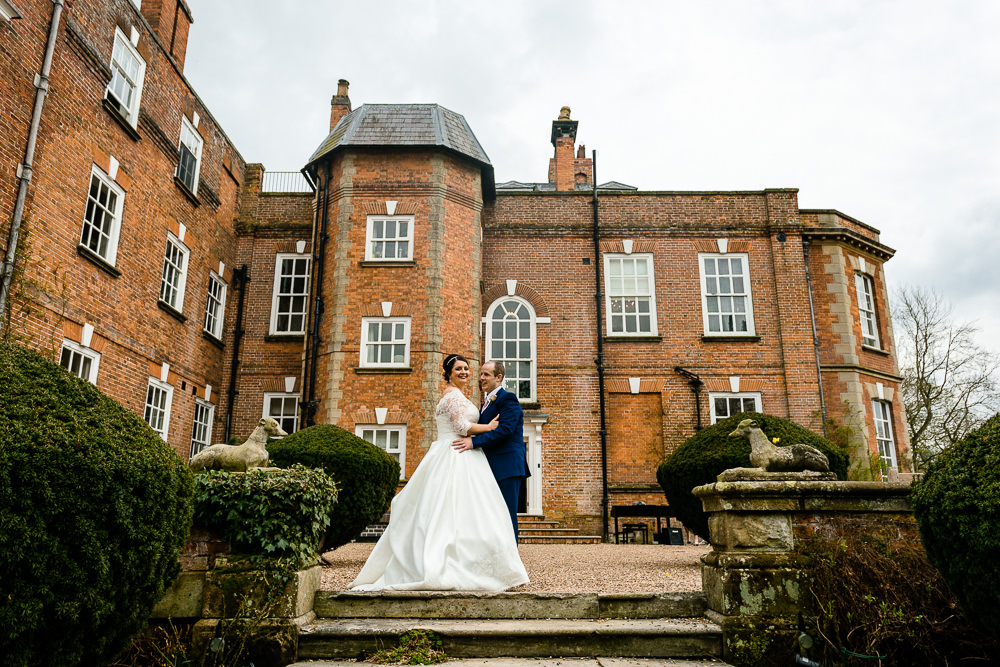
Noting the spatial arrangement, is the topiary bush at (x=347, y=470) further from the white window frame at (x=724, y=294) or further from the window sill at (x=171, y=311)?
the white window frame at (x=724, y=294)

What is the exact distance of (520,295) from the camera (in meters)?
17.3

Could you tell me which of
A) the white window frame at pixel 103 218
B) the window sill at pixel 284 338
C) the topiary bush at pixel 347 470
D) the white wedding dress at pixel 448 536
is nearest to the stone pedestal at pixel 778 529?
the white wedding dress at pixel 448 536

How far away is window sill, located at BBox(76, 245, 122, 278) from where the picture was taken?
1117cm

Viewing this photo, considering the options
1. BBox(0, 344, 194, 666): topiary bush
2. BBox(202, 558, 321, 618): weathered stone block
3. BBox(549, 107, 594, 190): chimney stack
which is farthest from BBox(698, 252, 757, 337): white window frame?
BBox(0, 344, 194, 666): topiary bush

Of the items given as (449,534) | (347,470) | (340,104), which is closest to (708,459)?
(449,534)

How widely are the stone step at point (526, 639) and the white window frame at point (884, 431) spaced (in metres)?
14.9

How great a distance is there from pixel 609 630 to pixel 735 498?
4.39 feet

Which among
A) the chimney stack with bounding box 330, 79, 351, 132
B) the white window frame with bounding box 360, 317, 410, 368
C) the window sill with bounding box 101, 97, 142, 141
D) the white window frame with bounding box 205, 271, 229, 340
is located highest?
the chimney stack with bounding box 330, 79, 351, 132

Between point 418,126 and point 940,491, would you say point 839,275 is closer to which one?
point 418,126

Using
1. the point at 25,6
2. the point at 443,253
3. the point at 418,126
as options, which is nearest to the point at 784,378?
the point at 443,253

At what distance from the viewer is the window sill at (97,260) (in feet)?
36.7

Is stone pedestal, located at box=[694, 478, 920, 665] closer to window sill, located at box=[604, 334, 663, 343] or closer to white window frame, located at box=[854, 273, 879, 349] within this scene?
window sill, located at box=[604, 334, 663, 343]

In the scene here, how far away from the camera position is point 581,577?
24.1ft

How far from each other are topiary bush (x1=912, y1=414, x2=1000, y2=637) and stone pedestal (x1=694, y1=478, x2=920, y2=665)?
3.10 ft
